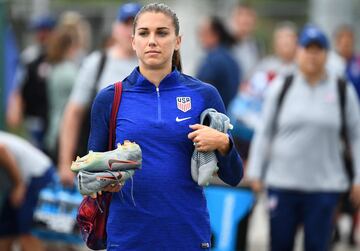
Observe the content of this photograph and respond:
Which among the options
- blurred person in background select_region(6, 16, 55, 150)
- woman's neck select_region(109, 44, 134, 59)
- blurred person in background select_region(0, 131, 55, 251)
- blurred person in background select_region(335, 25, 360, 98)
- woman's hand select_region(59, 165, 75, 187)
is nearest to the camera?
woman's neck select_region(109, 44, 134, 59)

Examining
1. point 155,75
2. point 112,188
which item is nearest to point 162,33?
point 155,75

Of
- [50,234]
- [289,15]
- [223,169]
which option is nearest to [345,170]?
[50,234]

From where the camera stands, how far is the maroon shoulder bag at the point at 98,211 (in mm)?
5895

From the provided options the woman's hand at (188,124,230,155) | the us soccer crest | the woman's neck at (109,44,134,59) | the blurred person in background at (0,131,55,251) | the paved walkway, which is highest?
the woman's neck at (109,44,134,59)

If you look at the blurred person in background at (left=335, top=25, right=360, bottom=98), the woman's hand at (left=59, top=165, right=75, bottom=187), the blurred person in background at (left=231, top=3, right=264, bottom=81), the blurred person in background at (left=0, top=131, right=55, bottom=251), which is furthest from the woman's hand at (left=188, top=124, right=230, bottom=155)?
the blurred person in background at (left=231, top=3, right=264, bottom=81)

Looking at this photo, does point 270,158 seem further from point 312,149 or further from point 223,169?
point 223,169

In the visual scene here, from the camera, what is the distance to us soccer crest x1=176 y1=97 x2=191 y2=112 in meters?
5.83

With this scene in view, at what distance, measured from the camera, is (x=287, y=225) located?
351 inches

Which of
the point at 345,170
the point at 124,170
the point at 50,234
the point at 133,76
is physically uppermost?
the point at 133,76

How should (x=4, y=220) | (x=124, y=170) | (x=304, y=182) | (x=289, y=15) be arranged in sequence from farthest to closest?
(x=289, y=15)
(x=4, y=220)
(x=304, y=182)
(x=124, y=170)

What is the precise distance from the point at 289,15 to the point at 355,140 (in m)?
11.7

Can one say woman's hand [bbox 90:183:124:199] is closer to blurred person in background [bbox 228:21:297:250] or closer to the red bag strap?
the red bag strap

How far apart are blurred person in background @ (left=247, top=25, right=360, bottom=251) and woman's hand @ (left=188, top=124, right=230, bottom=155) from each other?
3.22 m

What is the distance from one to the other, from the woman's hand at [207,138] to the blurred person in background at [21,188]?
3.73 m
